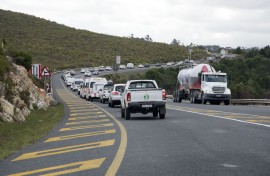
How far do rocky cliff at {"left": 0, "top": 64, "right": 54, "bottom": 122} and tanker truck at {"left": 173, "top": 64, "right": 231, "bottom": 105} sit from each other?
45.2 ft

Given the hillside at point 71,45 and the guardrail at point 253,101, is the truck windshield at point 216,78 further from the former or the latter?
the hillside at point 71,45

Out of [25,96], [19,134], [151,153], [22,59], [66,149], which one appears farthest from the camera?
[22,59]

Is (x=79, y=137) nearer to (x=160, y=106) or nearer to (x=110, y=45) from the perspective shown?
(x=160, y=106)

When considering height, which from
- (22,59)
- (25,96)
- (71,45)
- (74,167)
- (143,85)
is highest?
(71,45)

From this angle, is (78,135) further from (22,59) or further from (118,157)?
(22,59)

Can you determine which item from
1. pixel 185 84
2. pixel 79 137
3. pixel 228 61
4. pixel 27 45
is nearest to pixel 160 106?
pixel 79 137

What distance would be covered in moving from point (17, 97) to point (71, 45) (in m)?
120

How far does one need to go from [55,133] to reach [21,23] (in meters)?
132

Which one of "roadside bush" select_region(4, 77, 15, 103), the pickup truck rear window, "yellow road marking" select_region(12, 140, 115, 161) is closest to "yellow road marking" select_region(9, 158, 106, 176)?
"yellow road marking" select_region(12, 140, 115, 161)

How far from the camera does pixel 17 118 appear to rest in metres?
23.3

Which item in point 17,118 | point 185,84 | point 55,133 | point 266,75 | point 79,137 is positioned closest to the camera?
point 79,137

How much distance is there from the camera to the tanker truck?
140 feet

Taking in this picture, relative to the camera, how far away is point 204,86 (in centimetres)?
4344

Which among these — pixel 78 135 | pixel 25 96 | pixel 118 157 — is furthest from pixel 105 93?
pixel 118 157
